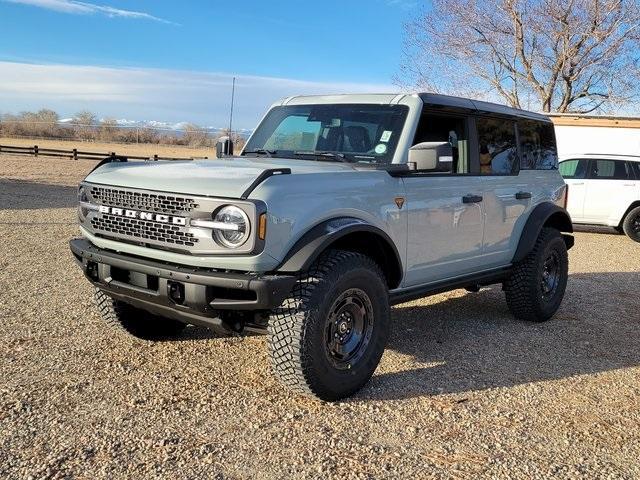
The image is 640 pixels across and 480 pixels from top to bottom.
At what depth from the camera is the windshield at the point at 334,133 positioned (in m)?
4.60

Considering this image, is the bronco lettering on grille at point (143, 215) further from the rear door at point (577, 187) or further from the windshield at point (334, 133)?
the rear door at point (577, 187)

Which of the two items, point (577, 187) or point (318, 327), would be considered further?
point (577, 187)

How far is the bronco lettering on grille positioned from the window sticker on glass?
1.65 metres

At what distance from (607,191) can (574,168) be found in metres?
0.92

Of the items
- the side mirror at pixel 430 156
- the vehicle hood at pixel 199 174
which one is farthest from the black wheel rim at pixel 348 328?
the side mirror at pixel 430 156

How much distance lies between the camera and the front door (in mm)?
4508

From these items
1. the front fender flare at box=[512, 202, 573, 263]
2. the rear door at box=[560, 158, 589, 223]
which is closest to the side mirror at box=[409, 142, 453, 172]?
the front fender flare at box=[512, 202, 573, 263]

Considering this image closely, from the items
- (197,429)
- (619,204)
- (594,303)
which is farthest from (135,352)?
(619,204)

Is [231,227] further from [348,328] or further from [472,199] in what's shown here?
[472,199]

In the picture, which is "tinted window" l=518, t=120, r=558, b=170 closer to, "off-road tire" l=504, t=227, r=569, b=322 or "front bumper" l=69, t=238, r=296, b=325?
"off-road tire" l=504, t=227, r=569, b=322

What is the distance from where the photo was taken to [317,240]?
3.62m

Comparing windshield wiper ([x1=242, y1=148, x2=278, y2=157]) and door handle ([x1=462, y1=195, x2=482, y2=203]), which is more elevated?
windshield wiper ([x1=242, y1=148, x2=278, y2=157])

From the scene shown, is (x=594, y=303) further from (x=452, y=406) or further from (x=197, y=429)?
(x=197, y=429)

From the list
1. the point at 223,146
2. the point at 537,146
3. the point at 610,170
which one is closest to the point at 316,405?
the point at 223,146
